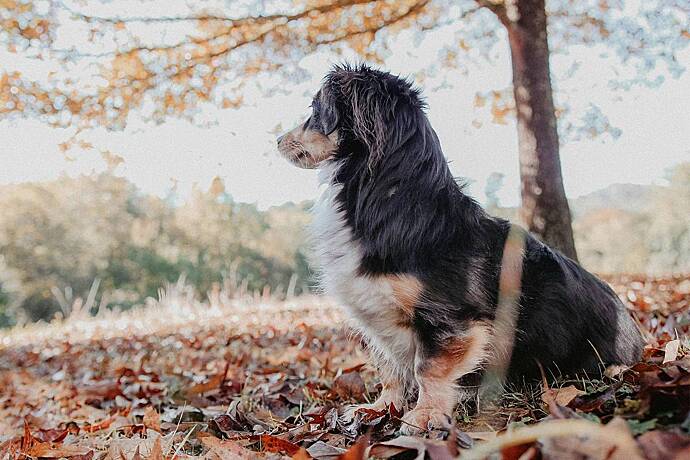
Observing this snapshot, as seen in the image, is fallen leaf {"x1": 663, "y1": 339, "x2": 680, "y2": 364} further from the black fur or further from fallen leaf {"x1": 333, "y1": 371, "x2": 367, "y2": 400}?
fallen leaf {"x1": 333, "y1": 371, "x2": 367, "y2": 400}

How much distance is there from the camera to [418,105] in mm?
2717

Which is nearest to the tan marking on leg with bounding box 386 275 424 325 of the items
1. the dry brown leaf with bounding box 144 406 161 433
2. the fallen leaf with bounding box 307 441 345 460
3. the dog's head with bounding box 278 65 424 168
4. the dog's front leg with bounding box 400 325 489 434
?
the dog's front leg with bounding box 400 325 489 434

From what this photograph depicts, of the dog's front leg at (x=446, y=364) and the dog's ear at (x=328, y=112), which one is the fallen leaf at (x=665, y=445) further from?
the dog's ear at (x=328, y=112)

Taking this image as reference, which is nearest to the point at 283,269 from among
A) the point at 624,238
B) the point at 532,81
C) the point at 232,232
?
the point at 232,232

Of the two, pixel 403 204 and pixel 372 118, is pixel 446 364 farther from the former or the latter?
pixel 372 118

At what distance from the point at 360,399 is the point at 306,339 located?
2.43 m

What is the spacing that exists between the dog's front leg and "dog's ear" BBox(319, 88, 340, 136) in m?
1.09

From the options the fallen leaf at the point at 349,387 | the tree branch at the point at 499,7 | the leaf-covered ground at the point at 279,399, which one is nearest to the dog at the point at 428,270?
the leaf-covered ground at the point at 279,399

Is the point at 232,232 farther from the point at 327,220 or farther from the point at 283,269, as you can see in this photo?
the point at 327,220

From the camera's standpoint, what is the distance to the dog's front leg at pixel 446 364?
233cm

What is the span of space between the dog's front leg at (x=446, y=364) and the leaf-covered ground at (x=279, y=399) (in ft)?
0.40

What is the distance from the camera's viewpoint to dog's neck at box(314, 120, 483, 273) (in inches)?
96.1

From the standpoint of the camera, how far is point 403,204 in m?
2.53

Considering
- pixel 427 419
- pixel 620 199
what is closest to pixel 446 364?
pixel 427 419
